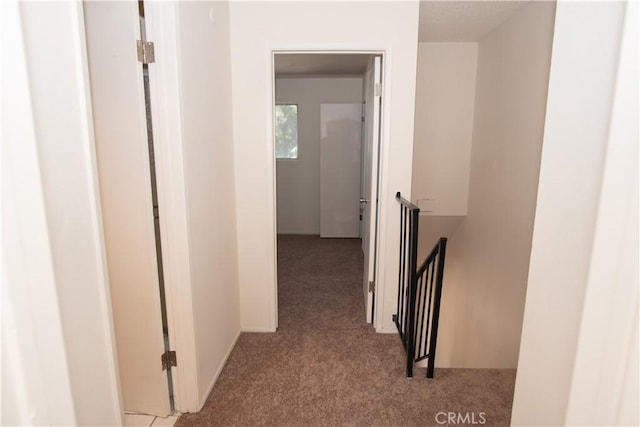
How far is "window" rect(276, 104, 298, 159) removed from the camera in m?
5.70

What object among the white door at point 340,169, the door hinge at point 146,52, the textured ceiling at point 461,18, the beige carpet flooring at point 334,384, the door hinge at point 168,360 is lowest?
the beige carpet flooring at point 334,384

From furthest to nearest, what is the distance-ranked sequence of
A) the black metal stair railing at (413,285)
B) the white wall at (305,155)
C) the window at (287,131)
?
the window at (287,131)
the white wall at (305,155)
the black metal stair railing at (413,285)

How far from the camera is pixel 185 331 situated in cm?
190

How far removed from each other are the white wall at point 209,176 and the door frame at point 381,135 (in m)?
0.28

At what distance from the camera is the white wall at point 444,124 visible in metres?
3.76

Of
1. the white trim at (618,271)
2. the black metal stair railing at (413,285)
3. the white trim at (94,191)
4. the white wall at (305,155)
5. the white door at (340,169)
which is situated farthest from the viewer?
the white wall at (305,155)

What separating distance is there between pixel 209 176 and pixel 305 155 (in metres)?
3.72

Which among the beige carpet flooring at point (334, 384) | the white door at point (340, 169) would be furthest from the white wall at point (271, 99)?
the white door at point (340, 169)

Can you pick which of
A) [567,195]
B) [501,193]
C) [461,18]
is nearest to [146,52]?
[567,195]

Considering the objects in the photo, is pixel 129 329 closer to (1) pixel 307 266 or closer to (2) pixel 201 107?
(2) pixel 201 107

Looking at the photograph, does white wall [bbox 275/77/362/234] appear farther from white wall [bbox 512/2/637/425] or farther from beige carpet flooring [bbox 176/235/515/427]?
white wall [bbox 512/2/637/425]

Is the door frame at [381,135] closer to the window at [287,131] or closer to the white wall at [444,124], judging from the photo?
the white wall at [444,124]

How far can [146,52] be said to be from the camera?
5.38 ft

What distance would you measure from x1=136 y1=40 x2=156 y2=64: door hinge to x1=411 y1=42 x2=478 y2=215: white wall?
9.45 ft
